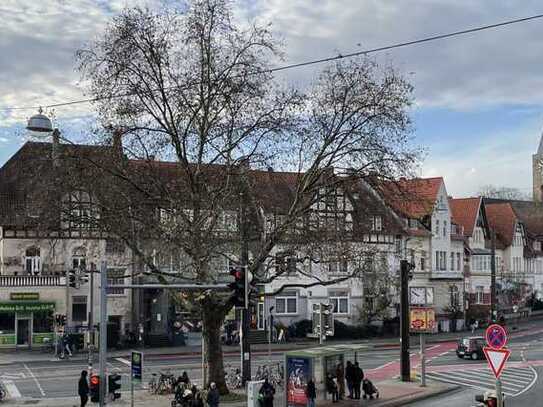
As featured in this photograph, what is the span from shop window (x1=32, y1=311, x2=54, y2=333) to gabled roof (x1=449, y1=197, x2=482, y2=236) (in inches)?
1805

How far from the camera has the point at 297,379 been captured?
103ft

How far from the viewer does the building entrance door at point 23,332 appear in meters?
56.4

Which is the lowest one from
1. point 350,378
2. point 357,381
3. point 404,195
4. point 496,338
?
point 357,381

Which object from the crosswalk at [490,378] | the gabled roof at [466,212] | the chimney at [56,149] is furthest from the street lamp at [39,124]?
the gabled roof at [466,212]

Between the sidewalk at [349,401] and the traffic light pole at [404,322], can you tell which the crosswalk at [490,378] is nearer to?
the sidewalk at [349,401]

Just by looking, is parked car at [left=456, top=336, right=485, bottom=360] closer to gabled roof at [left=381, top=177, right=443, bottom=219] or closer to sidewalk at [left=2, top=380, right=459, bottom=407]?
sidewalk at [left=2, top=380, right=459, bottom=407]

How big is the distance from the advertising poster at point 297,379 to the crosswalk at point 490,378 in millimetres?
9990

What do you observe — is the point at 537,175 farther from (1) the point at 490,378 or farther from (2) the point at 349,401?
(2) the point at 349,401

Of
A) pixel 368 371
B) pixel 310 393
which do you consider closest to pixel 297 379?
pixel 310 393

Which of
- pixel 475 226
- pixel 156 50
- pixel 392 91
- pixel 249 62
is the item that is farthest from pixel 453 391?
pixel 475 226

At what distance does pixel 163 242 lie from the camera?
107ft

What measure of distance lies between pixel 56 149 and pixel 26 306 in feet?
92.4

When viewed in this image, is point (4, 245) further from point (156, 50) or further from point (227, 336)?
point (156, 50)

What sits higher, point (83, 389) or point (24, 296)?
point (24, 296)
